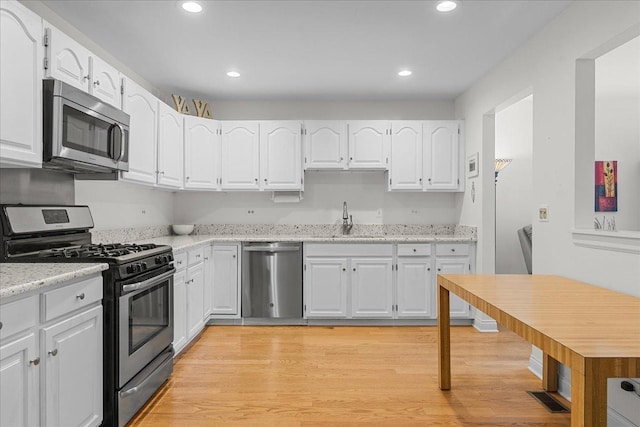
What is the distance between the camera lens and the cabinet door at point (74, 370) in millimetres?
1645

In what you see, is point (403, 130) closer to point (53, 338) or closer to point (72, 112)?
point (72, 112)

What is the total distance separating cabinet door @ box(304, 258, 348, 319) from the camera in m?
4.19

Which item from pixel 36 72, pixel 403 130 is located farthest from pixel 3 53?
pixel 403 130

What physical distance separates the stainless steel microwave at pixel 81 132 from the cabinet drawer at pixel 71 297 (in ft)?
2.37

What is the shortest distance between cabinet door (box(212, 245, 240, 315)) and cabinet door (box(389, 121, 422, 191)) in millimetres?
1933

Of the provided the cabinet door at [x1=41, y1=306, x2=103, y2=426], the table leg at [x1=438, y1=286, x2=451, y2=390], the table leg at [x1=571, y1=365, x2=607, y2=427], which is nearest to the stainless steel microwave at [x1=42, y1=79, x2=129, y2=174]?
the cabinet door at [x1=41, y1=306, x2=103, y2=426]

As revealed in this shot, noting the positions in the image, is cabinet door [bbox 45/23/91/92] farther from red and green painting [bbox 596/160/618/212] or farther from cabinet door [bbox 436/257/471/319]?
red and green painting [bbox 596/160/618/212]

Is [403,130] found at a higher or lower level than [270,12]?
lower

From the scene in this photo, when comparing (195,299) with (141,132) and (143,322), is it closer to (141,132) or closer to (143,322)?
(143,322)

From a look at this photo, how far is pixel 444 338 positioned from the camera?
2648 mm

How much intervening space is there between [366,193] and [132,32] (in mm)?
2936

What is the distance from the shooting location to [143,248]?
2.65 meters

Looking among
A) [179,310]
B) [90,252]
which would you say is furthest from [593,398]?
[179,310]

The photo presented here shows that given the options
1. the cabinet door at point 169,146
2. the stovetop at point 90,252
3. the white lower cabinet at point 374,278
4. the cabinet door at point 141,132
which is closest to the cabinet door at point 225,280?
the white lower cabinet at point 374,278
